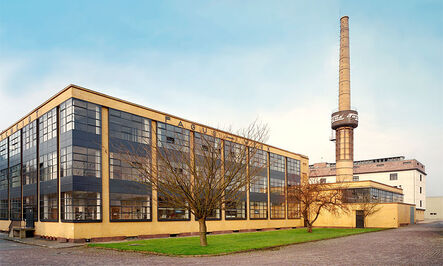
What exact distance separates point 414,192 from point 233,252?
75.0 meters

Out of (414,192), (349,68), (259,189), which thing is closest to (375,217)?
(259,189)

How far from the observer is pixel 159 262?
658 inches

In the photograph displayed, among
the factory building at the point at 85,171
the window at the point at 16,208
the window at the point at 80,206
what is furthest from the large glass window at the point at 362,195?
the window at the point at 16,208

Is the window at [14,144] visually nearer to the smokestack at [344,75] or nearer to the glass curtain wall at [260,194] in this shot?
the glass curtain wall at [260,194]

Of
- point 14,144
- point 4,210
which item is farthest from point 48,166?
point 4,210

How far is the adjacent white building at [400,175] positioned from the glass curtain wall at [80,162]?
211ft

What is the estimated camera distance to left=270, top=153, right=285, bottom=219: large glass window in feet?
170

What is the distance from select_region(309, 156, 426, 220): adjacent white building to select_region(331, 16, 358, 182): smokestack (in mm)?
19980

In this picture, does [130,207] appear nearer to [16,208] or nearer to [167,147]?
[167,147]

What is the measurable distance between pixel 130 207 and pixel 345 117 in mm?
45631

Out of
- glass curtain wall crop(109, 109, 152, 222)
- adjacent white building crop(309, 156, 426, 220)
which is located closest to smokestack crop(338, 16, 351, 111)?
adjacent white building crop(309, 156, 426, 220)

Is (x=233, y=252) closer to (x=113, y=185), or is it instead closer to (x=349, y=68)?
(x=113, y=185)

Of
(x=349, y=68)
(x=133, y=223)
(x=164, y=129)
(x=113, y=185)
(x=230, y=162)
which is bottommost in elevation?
(x=133, y=223)

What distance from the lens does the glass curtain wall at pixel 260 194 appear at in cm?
4700
